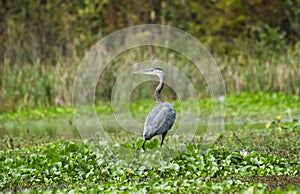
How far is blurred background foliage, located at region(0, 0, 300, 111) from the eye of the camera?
1575 cm

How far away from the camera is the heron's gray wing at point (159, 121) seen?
24.2 ft

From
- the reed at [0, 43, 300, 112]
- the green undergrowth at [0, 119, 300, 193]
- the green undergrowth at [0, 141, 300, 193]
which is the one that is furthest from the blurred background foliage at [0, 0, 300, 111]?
the green undergrowth at [0, 141, 300, 193]

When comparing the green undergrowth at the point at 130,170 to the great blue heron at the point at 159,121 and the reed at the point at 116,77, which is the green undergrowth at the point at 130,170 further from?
the reed at the point at 116,77

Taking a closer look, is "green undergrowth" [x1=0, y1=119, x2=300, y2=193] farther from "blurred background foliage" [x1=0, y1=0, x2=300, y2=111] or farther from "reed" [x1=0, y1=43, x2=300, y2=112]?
"blurred background foliage" [x1=0, y1=0, x2=300, y2=111]

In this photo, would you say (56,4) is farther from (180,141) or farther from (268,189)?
(268,189)

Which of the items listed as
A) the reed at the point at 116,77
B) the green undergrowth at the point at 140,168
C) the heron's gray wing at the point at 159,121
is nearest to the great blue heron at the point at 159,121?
the heron's gray wing at the point at 159,121

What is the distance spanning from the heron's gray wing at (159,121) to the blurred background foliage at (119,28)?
828 cm

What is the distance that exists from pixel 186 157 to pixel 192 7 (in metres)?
16.5

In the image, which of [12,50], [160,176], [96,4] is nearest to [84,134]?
[160,176]

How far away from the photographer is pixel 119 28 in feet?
74.1

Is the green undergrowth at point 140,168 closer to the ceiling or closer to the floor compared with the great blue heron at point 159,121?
closer to the floor

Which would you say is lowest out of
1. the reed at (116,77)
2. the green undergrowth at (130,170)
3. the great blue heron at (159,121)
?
the green undergrowth at (130,170)

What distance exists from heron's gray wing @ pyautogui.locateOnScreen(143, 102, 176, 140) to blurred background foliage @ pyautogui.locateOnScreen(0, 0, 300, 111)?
27.2ft

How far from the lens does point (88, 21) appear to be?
22.9 metres
